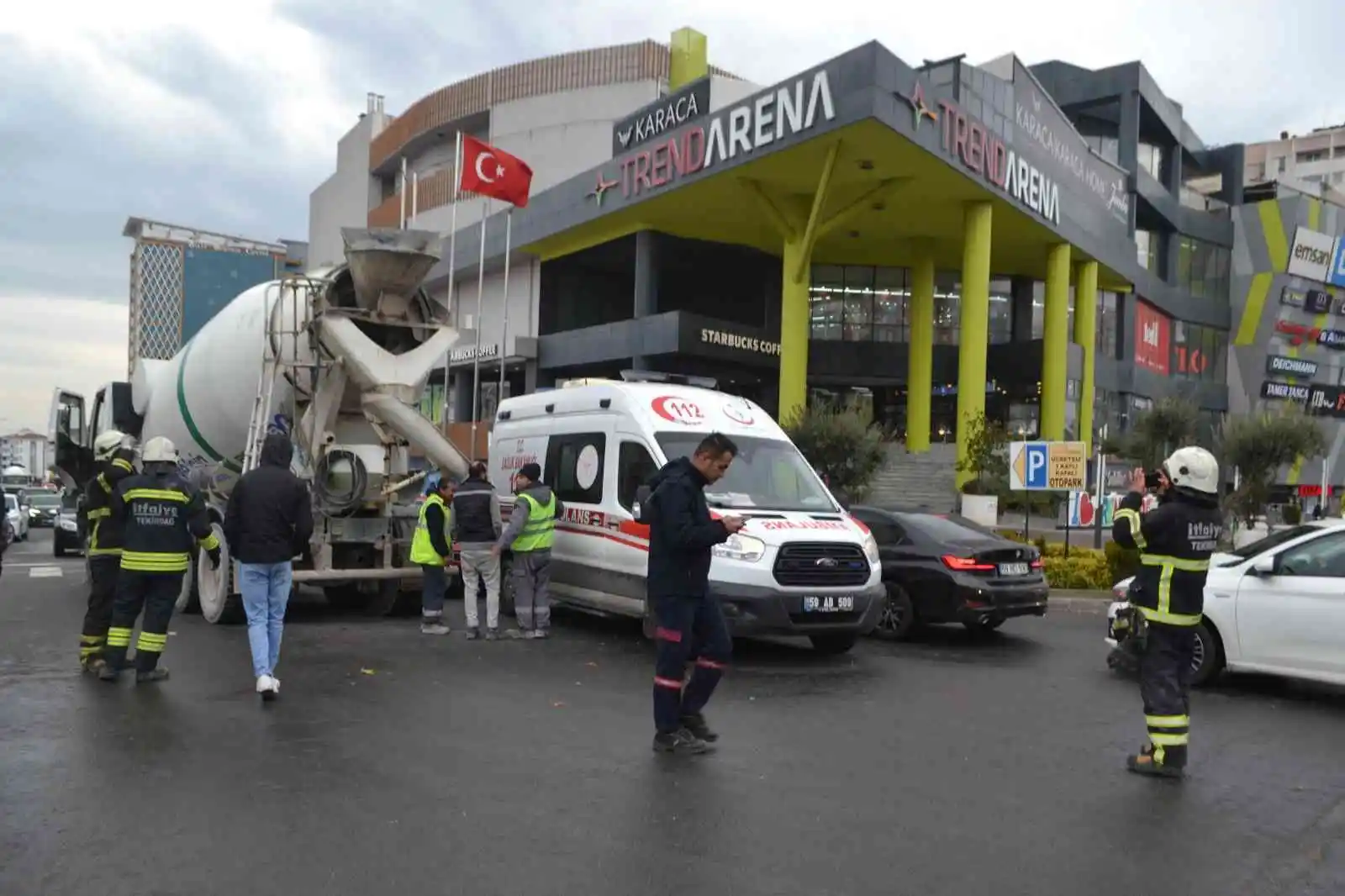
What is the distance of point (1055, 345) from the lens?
128ft

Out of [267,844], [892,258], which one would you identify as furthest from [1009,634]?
[892,258]

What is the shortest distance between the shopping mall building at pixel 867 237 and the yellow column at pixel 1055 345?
0.09 meters

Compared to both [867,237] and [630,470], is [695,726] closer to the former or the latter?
[630,470]

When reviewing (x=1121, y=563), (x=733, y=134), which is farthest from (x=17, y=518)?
(x=1121, y=563)

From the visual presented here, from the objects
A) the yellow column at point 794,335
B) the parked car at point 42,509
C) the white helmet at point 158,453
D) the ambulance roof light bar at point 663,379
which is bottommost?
the parked car at point 42,509

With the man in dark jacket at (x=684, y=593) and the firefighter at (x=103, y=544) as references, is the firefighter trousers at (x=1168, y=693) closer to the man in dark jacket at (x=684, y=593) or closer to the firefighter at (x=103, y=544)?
the man in dark jacket at (x=684, y=593)

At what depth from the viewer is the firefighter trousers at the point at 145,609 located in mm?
Result: 7738

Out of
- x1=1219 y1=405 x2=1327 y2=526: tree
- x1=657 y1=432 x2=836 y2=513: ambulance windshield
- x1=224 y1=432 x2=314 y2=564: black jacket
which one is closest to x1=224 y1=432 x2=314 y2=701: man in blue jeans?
x1=224 y1=432 x2=314 y2=564: black jacket

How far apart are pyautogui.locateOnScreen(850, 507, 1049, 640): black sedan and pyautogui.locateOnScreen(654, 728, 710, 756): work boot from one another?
5.02m

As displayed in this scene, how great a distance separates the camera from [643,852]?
15.2ft

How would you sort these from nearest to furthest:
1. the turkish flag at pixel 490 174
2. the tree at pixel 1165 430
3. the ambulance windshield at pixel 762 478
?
the ambulance windshield at pixel 762 478
the turkish flag at pixel 490 174
the tree at pixel 1165 430

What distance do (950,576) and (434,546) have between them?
5058 mm

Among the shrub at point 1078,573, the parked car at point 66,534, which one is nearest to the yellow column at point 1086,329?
the shrub at point 1078,573

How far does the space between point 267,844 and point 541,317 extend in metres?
38.5
